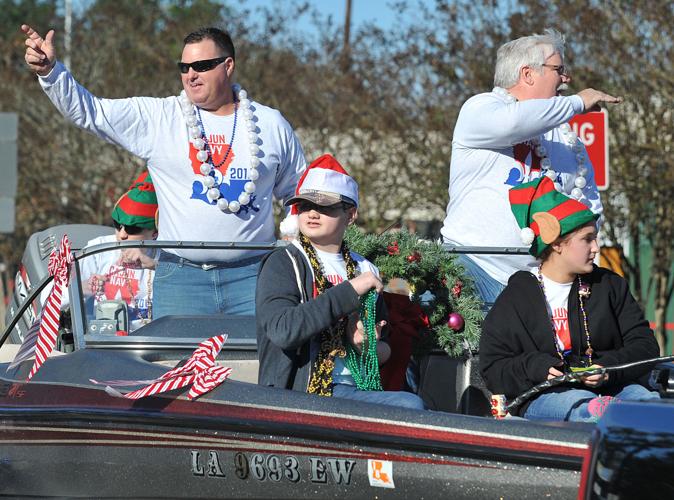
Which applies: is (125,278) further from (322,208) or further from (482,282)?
(482,282)

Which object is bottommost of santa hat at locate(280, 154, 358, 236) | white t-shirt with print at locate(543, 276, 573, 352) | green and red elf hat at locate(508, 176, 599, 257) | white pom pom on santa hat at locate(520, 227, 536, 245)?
white t-shirt with print at locate(543, 276, 573, 352)

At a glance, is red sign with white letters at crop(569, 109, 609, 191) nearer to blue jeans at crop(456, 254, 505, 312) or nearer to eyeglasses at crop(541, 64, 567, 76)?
eyeglasses at crop(541, 64, 567, 76)

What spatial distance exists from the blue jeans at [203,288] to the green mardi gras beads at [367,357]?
1.06 meters

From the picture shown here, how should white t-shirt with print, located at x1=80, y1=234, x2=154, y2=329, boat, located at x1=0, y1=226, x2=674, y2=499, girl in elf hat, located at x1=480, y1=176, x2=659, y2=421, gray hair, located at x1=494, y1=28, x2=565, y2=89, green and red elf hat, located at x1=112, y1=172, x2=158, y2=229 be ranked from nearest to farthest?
boat, located at x1=0, y1=226, x2=674, y2=499
girl in elf hat, located at x1=480, y1=176, x2=659, y2=421
white t-shirt with print, located at x1=80, y1=234, x2=154, y2=329
gray hair, located at x1=494, y1=28, x2=565, y2=89
green and red elf hat, located at x1=112, y1=172, x2=158, y2=229

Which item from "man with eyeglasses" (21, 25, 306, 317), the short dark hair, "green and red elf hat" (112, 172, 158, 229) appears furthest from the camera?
"green and red elf hat" (112, 172, 158, 229)

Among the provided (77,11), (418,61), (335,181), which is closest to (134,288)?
(335,181)

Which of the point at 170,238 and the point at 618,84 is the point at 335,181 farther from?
the point at 618,84

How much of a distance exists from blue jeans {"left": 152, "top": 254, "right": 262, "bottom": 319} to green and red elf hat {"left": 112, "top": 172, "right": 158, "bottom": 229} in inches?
29.5

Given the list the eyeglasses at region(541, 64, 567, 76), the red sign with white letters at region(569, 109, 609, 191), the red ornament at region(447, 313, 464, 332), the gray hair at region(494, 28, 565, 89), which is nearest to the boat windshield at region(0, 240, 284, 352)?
the red ornament at region(447, 313, 464, 332)

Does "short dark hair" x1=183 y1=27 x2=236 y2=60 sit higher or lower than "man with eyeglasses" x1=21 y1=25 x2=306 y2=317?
higher

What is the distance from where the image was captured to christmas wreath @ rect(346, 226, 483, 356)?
178 inches

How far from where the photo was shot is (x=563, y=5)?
1147 centimetres

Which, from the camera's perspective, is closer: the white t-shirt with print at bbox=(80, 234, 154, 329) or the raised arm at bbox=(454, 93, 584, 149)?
the white t-shirt with print at bbox=(80, 234, 154, 329)

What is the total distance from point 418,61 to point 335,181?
367 inches
